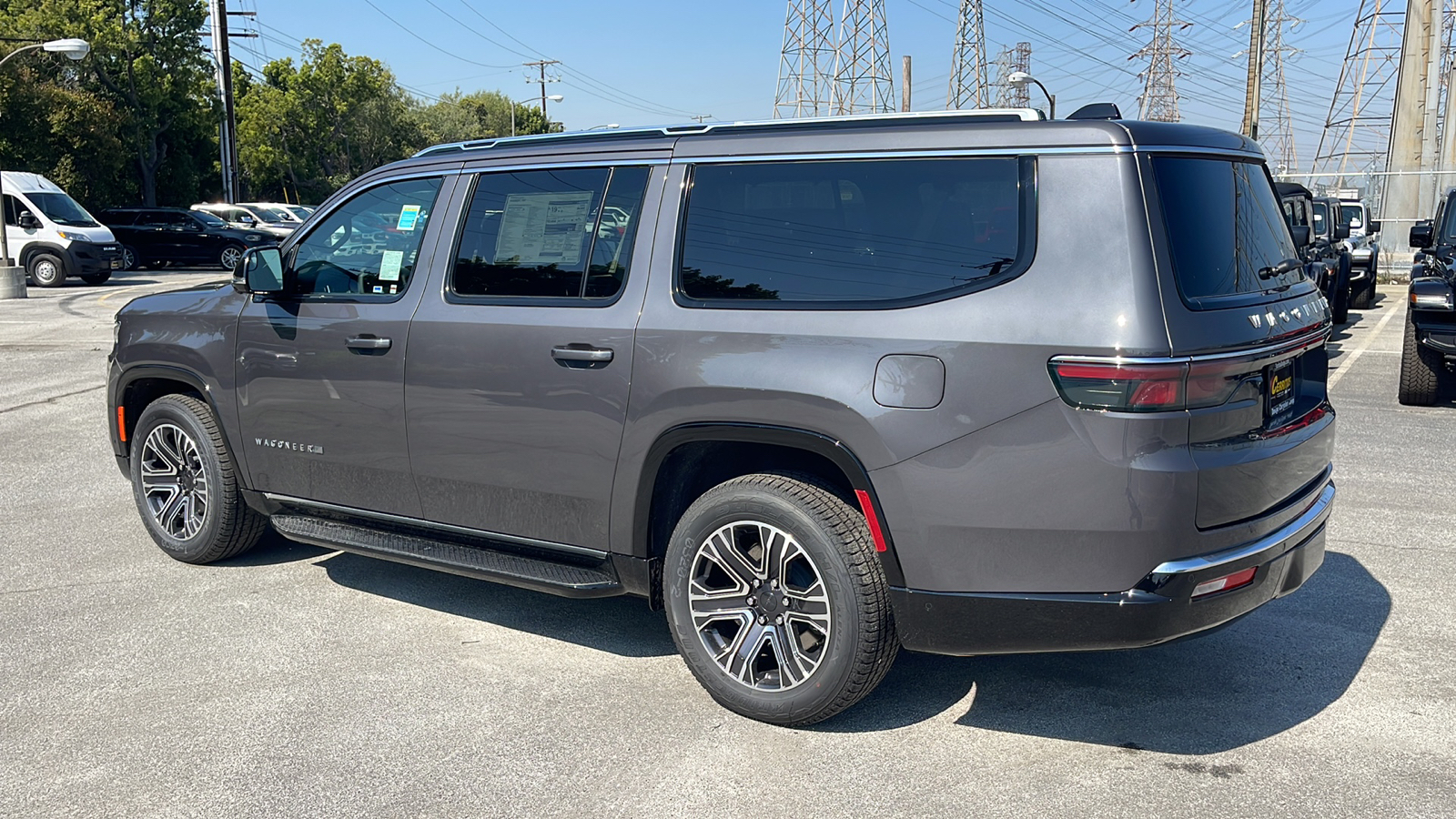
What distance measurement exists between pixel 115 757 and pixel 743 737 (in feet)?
6.62

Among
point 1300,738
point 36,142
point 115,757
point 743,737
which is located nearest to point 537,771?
point 743,737

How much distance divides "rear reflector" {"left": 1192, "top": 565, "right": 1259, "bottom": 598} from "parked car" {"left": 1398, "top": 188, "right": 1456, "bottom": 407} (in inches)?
273

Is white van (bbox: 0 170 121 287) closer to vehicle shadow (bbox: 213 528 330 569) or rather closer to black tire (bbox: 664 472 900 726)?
vehicle shadow (bbox: 213 528 330 569)

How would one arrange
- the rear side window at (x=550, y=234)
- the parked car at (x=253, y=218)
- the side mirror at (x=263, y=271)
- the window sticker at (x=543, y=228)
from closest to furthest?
the rear side window at (x=550, y=234), the window sticker at (x=543, y=228), the side mirror at (x=263, y=271), the parked car at (x=253, y=218)

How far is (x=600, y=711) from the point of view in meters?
4.09

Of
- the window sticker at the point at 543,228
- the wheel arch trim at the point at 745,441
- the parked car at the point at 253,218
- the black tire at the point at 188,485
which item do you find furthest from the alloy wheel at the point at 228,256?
the wheel arch trim at the point at 745,441

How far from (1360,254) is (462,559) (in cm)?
1780

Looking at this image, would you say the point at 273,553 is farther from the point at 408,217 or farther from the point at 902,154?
the point at 902,154

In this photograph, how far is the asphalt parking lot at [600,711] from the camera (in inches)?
137

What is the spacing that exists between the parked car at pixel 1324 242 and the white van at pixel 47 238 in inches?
865

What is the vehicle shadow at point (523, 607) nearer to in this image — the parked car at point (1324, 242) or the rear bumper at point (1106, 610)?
the rear bumper at point (1106, 610)

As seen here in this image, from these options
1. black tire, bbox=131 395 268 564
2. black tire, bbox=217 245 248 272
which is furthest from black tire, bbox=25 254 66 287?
black tire, bbox=131 395 268 564

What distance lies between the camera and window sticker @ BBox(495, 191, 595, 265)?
14.3ft

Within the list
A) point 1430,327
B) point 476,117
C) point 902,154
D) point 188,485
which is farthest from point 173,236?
point 476,117
